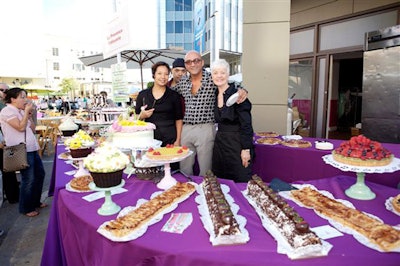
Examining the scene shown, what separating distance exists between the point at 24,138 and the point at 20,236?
50.6 inches

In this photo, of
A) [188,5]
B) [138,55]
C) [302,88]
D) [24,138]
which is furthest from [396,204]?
[188,5]

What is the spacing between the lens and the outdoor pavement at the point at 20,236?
121 inches

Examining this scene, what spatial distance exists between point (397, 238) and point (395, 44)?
191 inches

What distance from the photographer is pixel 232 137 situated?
289cm

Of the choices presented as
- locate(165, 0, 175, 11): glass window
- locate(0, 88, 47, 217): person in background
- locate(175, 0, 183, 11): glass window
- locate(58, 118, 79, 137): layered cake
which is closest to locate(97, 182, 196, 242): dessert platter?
locate(58, 118, 79, 137): layered cake

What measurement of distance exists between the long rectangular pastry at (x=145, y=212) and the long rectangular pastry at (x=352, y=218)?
775 millimetres

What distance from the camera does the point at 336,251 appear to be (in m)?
1.24

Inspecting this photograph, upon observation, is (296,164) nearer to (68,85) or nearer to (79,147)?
(79,147)

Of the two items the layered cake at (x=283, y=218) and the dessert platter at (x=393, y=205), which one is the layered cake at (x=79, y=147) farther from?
the dessert platter at (x=393, y=205)

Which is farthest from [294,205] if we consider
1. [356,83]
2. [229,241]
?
[356,83]

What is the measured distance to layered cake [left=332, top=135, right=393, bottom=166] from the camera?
1.91 meters

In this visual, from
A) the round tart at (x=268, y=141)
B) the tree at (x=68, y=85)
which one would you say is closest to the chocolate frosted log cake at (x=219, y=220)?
the round tart at (x=268, y=141)

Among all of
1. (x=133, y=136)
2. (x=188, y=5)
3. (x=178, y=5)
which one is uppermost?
(x=188, y=5)

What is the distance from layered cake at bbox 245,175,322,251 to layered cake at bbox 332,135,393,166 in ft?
2.15
